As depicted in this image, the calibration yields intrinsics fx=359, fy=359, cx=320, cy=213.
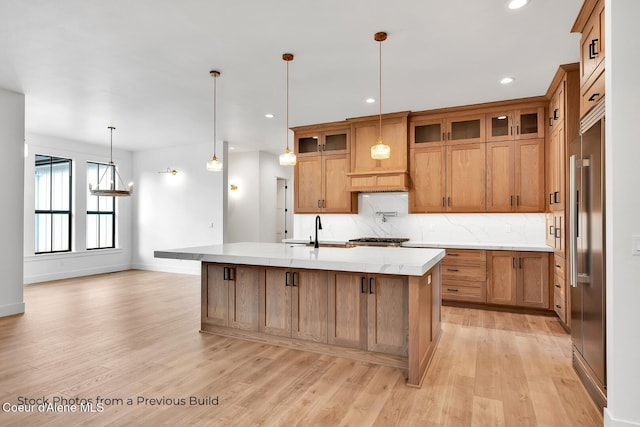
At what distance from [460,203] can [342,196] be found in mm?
1796

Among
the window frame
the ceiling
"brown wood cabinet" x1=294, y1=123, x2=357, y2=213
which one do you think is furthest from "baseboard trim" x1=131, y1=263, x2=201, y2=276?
the ceiling

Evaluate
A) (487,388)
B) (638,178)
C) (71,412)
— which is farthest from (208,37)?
(487,388)

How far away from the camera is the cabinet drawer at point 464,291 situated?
470 centimetres

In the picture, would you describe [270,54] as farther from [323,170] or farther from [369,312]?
[323,170]

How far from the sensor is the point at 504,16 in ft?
9.14

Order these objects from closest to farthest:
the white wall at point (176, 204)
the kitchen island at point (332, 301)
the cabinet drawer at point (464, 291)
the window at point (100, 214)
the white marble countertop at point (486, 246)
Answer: the kitchen island at point (332, 301) → the white marble countertop at point (486, 246) → the cabinet drawer at point (464, 291) → the white wall at point (176, 204) → the window at point (100, 214)

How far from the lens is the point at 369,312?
2.98 metres

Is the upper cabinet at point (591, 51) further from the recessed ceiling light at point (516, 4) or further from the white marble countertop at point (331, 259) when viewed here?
the white marble countertop at point (331, 259)

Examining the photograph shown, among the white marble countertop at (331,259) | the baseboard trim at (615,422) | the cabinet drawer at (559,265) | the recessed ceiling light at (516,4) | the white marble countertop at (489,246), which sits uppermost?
the recessed ceiling light at (516,4)

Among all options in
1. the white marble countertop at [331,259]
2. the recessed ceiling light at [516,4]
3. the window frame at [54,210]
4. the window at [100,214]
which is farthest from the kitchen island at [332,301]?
the window at [100,214]

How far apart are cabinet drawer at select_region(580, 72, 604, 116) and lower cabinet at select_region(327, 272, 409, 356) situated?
1812mm

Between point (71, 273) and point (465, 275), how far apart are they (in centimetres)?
736

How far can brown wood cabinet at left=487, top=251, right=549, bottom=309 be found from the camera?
4430mm

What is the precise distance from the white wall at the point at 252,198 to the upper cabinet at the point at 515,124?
A: 17.3 ft
